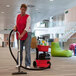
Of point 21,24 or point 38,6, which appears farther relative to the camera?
point 38,6

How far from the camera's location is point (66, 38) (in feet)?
57.2

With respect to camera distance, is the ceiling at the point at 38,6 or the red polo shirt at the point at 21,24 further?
the ceiling at the point at 38,6

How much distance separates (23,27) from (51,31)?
21427 mm

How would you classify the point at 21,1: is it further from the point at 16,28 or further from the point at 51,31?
the point at 51,31

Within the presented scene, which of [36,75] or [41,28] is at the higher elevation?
[41,28]

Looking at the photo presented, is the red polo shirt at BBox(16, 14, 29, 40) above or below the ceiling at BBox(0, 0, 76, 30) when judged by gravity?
below

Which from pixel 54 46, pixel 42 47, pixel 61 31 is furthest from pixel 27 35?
pixel 61 31

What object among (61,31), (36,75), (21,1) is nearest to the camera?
(36,75)

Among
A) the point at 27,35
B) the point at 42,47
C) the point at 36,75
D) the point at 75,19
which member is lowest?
the point at 36,75

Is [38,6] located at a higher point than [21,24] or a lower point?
higher

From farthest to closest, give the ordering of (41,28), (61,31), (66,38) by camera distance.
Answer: (41,28) → (61,31) → (66,38)

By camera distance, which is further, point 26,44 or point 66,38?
point 66,38

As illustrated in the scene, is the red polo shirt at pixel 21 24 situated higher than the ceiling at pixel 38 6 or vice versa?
the ceiling at pixel 38 6

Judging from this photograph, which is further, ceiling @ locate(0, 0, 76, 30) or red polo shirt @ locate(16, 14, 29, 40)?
ceiling @ locate(0, 0, 76, 30)
